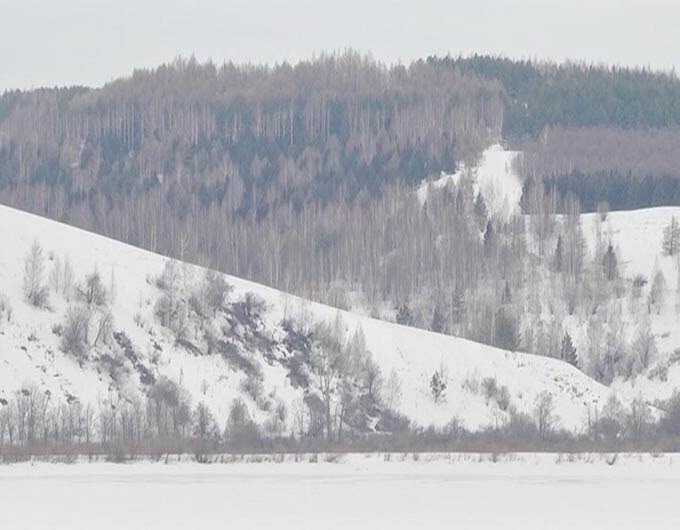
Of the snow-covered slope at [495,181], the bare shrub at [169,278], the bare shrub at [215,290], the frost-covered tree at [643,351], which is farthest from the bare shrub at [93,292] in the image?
the snow-covered slope at [495,181]

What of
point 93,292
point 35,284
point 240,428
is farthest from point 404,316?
point 240,428

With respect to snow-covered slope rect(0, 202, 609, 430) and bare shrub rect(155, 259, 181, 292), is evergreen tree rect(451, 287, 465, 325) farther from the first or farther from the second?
bare shrub rect(155, 259, 181, 292)

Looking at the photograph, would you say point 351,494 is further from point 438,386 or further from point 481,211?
point 481,211

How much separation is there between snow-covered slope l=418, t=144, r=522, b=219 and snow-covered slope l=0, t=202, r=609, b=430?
63743 millimetres

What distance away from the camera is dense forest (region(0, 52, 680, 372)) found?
448 feet

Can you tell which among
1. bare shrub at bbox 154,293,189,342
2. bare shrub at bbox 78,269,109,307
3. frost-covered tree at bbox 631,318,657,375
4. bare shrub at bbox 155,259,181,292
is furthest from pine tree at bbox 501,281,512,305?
bare shrub at bbox 78,269,109,307

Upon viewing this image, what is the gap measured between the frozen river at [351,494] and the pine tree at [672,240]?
2923 inches

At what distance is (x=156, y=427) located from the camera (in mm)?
76000

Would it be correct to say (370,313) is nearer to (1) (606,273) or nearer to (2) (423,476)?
(1) (606,273)

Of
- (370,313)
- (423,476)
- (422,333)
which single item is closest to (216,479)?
(423,476)

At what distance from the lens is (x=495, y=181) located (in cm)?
17075

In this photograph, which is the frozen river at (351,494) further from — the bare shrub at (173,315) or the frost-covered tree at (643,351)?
the frost-covered tree at (643,351)

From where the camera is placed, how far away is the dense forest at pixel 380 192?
13650cm

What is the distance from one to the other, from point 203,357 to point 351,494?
31633mm
